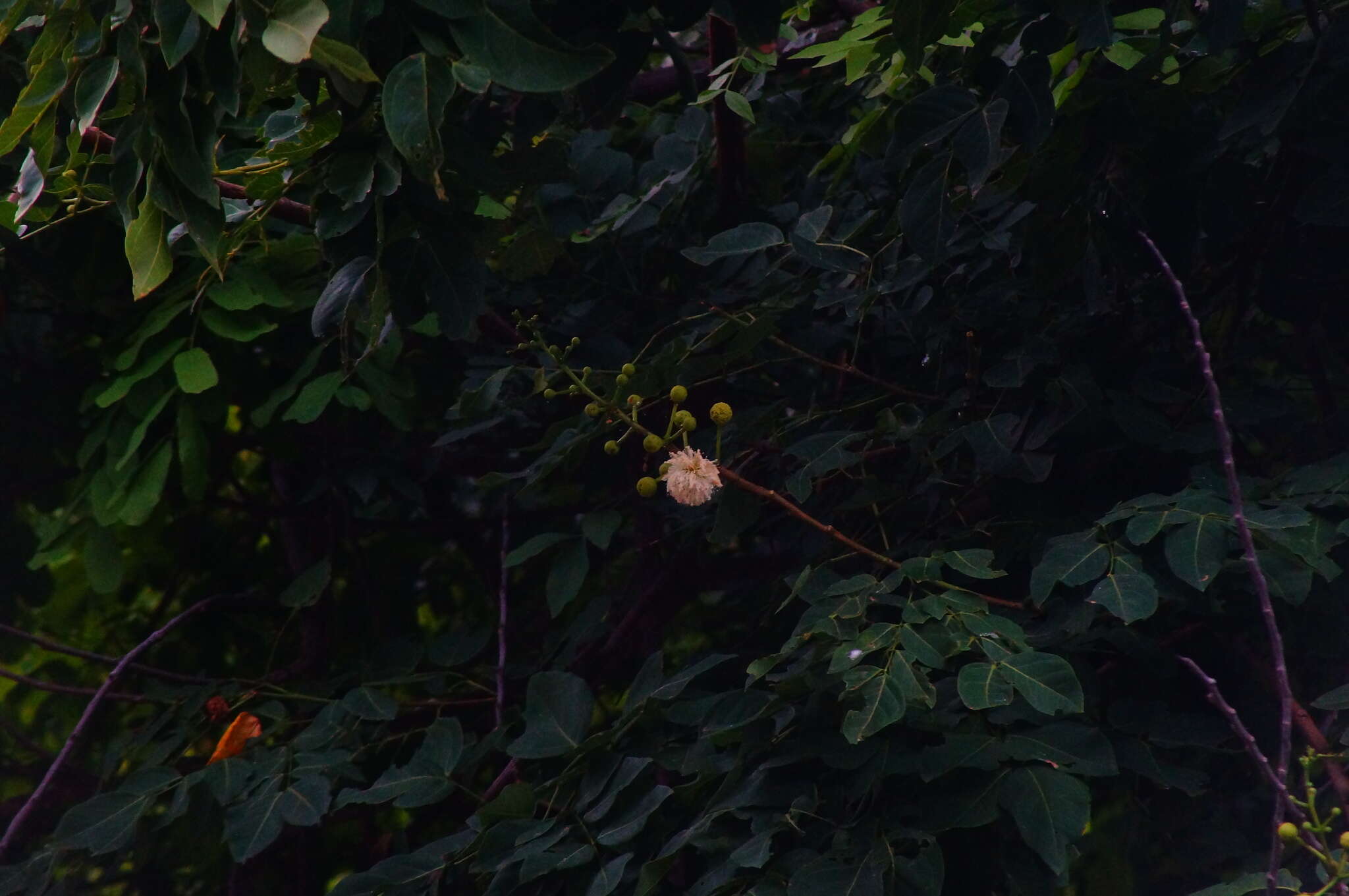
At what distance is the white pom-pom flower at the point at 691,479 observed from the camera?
3.78 feet

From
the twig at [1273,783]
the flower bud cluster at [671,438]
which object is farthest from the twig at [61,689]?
the twig at [1273,783]

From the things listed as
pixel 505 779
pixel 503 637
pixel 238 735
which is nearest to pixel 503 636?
pixel 503 637

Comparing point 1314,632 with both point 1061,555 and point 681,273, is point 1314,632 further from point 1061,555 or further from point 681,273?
point 681,273

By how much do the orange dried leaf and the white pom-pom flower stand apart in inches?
31.3

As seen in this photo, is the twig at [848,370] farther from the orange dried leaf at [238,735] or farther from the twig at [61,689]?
the twig at [61,689]

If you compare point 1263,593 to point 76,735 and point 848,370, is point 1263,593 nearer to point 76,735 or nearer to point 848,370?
point 848,370

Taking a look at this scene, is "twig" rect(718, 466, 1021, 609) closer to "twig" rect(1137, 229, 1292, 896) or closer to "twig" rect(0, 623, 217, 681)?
"twig" rect(1137, 229, 1292, 896)

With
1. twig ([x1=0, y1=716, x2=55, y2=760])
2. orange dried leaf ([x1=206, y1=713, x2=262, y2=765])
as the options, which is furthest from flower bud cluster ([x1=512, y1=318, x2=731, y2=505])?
twig ([x1=0, y1=716, x2=55, y2=760])

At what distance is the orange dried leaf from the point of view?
159 cm

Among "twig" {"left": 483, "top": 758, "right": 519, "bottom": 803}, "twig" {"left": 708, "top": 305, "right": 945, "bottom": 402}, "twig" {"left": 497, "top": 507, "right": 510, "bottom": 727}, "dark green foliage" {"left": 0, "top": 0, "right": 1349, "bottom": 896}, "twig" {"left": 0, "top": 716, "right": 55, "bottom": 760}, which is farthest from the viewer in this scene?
"twig" {"left": 0, "top": 716, "right": 55, "bottom": 760}

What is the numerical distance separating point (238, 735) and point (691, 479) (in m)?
0.83

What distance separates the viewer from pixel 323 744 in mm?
1515

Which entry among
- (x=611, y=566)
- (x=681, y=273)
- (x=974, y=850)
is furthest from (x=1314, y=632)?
(x=611, y=566)

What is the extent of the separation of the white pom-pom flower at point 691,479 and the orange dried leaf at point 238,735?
2.61ft
